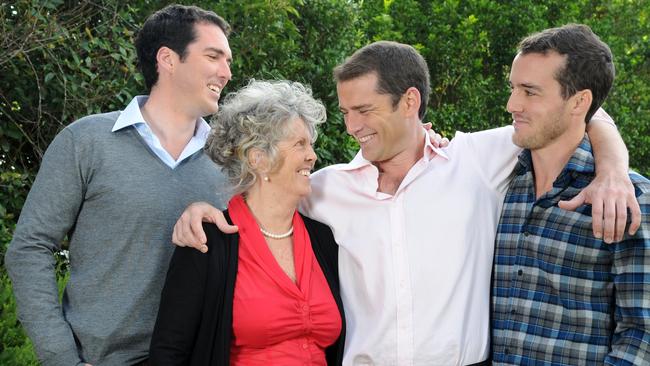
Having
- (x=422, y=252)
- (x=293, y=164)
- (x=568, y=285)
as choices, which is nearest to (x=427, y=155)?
(x=422, y=252)

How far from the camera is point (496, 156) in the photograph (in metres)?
3.44

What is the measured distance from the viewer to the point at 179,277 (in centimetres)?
304

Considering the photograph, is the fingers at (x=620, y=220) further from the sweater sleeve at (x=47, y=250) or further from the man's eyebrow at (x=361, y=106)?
the sweater sleeve at (x=47, y=250)

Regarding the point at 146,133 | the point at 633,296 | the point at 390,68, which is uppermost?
the point at 390,68

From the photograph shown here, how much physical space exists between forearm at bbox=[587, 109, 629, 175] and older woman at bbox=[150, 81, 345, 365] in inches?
43.4

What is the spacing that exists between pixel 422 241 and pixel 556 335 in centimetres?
63

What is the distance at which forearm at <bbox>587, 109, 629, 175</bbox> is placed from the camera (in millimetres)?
2990

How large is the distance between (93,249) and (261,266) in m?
0.66

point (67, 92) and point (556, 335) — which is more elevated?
point (67, 92)

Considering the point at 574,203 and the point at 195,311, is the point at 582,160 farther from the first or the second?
the point at 195,311

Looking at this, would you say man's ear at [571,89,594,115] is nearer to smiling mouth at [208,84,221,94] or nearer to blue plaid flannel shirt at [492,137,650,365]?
blue plaid flannel shirt at [492,137,650,365]

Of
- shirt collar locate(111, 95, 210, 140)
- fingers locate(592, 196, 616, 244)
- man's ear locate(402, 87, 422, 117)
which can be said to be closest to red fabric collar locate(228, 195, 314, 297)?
shirt collar locate(111, 95, 210, 140)

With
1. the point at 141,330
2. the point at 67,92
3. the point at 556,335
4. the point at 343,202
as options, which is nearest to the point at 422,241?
the point at 343,202

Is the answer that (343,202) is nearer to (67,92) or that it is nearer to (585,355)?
(585,355)
